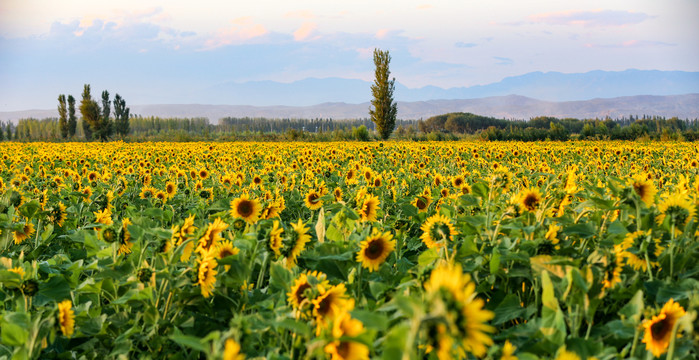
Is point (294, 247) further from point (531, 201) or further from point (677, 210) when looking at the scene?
point (677, 210)

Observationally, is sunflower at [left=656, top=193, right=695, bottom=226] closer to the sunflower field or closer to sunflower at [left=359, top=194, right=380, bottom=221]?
the sunflower field

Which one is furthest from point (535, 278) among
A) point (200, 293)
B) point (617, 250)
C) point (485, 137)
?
point (485, 137)

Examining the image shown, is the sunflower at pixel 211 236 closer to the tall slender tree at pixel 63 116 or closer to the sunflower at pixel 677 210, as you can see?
the sunflower at pixel 677 210

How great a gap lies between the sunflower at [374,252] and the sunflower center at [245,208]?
1.10 meters

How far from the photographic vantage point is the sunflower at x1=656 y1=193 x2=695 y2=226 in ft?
5.52

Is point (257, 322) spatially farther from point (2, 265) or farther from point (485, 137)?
point (485, 137)

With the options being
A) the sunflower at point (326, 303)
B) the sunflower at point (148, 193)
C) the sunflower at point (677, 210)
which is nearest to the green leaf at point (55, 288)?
the sunflower at point (326, 303)

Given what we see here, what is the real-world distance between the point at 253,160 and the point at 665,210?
378 inches

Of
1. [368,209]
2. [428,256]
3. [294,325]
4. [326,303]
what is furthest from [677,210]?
[368,209]

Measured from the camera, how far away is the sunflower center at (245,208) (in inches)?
105

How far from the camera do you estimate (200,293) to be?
1607 millimetres

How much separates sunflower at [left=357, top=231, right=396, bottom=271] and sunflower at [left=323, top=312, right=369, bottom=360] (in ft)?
2.20

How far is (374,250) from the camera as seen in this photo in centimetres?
175

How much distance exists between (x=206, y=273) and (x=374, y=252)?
580 millimetres
